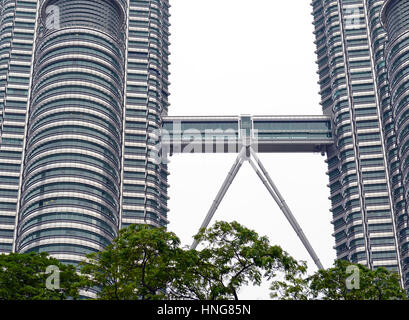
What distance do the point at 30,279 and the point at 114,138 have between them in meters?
105

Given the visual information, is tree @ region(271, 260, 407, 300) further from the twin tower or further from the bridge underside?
the bridge underside

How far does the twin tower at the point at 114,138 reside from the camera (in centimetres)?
14575

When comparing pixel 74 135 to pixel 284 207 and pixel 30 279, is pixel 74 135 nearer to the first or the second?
pixel 284 207

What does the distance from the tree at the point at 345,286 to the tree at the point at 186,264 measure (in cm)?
149

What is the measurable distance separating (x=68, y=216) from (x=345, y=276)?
3841 inches

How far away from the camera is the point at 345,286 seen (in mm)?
50562

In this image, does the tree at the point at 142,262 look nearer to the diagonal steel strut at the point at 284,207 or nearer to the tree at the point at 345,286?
the tree at the point at 345,286

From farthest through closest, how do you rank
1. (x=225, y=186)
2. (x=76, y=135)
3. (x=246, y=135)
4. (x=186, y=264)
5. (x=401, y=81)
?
(x=246, y=135)
(x=225, y=186)
(x=401, y=81)
(x=76, y=135)
(x=186, y=264)

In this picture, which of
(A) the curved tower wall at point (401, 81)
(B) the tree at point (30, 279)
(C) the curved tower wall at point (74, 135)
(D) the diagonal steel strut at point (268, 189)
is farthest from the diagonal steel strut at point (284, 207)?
(B) the tree at point (30, 279)

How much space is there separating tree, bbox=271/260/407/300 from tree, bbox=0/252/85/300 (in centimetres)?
1597

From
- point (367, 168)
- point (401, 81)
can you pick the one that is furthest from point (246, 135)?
point (401, 81)

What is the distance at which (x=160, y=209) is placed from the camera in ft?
592

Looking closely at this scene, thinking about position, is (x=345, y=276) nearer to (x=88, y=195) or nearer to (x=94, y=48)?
(x=88, y=195)

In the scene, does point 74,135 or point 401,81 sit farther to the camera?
point 401,81
